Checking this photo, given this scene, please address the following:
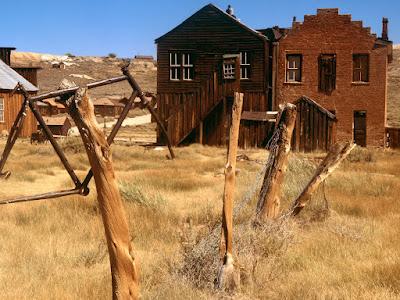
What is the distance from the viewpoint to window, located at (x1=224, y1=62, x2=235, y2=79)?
28.3 m

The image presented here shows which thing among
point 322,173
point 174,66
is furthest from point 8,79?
point 322,173

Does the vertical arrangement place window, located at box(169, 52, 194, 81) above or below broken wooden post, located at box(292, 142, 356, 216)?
above

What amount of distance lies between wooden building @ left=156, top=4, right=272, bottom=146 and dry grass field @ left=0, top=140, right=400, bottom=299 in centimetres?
1438

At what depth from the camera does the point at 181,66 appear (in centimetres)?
2959

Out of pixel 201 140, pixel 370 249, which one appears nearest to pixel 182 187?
pixel 370 249

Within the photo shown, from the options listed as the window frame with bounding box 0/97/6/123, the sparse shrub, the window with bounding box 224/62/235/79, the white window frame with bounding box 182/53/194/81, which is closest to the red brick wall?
the window with bounding box 224/62/235/79

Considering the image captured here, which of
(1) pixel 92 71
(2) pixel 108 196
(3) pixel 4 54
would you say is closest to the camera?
(2) pixel 108 196

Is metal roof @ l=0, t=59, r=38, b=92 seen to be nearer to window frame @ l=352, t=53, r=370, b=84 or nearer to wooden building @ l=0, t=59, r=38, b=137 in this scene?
wooden building @ l=0, t=59, r=38, b=137

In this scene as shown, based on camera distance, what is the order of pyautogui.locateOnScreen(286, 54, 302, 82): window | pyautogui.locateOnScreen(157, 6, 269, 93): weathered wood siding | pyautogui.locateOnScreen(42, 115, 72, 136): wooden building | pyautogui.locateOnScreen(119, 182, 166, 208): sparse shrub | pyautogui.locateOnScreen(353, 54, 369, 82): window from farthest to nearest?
1. pyautogui.locateOnScreen(42, 115, 72, 136): wooden building
2. pyautogui.locateOnScreen(157, 6, 269, 93): weathered wood siding
3. pyautogui.locateOnScreen(286, 54, 302, 82): window
4. pyautogui.locateOnScreen(353, 54, 369, 82): window
5. pyautogui.locateOnScreen(119, 182, 166, 208): sparse shrub

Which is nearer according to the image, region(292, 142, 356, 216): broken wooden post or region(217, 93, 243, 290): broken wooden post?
region(217, 93, 243, 290): broken wooden post

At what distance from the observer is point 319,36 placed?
2739cm

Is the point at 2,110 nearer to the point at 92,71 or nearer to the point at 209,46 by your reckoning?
the point at 209,46

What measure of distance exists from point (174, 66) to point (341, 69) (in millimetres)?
8610

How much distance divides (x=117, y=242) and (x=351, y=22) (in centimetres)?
2492
